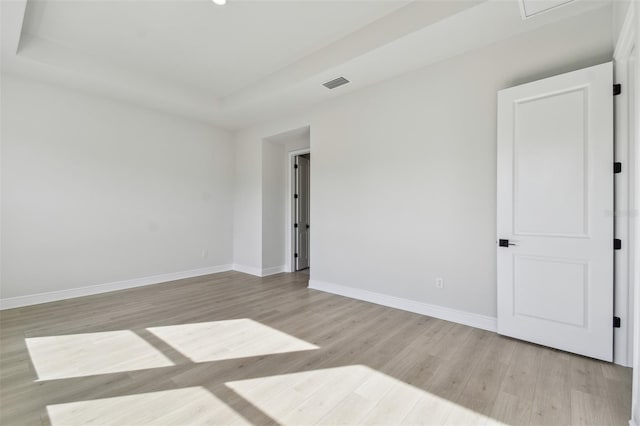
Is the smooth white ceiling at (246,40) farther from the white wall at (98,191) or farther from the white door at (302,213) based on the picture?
the white door at (302,213)

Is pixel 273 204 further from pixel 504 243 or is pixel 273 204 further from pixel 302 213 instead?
pixel 504 243

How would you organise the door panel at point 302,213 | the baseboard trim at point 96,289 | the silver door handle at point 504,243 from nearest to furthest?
1. the silver door handle at point 504,243
2. the baseboard trim at point 96,289
3. the door panel at point 302,213

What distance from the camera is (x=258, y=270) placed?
554 centimetres

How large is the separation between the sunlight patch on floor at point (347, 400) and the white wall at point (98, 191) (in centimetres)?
365

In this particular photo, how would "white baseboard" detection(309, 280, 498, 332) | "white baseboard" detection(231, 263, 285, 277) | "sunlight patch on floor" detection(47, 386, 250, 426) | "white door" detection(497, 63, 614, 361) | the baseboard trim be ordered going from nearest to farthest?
"sunlight patch on floor" detection(47, 386, 250, 426), "white door" detection(497, 63, 614, 361), "white baseboard" detection(309, 280, 498, 332), the baseboard trim, "white baseboard" detection(231, 263, 285, 277)

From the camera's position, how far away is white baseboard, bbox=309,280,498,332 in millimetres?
2939

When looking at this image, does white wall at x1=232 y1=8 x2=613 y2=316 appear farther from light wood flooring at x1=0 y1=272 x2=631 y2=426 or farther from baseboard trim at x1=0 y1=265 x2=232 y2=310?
baseboard trim at x1=0 y1=265 x2=232 y2=310

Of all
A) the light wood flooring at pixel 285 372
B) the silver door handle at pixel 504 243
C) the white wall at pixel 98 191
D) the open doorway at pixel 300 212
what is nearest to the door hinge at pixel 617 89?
the silver door handle at pixel 504 243

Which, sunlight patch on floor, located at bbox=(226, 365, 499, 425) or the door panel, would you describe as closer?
sunlight patch on floor, located at bbox=(226, 365, 499, 425)

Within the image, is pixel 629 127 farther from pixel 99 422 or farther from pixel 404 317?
pixel 99 422

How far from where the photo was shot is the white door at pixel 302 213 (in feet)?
19.6

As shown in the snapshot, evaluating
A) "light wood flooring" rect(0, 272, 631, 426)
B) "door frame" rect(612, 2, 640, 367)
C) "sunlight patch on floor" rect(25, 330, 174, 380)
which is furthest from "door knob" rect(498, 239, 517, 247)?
"sunlight patch on floor" rect(25, 330, 174, 380)

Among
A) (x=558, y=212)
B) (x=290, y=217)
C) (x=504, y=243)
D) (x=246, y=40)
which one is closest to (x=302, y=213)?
(x=290, y=217)

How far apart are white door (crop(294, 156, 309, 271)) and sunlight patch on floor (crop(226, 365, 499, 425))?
12.9 feet
